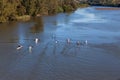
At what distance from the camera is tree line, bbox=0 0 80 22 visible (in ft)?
176

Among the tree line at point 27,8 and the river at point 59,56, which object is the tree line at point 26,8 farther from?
the river at point 59,56

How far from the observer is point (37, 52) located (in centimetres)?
3039

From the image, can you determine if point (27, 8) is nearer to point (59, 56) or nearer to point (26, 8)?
point (26, 8)

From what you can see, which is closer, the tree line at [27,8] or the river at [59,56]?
the river at [59,56]

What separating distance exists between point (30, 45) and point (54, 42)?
132 inches

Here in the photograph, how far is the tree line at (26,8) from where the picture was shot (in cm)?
5369

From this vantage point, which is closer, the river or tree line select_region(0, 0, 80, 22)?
the river

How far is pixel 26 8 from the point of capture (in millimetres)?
64125

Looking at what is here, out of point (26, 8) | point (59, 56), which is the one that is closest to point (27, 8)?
point (26, 8)

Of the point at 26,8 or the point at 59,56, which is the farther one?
the point at 26,8

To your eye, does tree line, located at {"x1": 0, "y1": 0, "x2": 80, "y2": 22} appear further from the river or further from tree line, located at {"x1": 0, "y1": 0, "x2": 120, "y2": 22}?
the river

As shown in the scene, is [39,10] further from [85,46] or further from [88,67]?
[88,67]

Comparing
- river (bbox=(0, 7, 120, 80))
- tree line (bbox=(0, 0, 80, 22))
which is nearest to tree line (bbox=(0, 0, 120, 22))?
tree line (bbox=(0, 0, 80, 22))

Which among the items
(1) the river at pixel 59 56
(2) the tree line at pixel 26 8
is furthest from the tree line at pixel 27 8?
(1) the river at pixel 59 56
